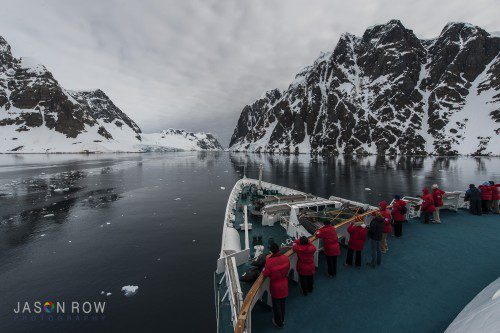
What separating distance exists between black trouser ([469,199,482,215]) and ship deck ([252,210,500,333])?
15.2 ft

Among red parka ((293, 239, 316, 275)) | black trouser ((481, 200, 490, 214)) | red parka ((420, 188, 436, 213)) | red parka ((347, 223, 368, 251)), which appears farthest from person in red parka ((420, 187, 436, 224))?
red parka ((293, 239, 316, 275))

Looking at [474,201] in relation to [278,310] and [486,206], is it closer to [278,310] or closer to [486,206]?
[486,206]

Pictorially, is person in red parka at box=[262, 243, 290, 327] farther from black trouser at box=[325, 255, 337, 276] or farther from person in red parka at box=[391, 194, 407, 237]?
person in red parka at box=[391, 194, 407, 237]

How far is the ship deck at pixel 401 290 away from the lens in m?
7.94

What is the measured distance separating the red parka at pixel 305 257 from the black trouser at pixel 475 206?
1615cm

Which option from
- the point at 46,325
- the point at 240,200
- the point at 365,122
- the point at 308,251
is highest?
the point at 365,122

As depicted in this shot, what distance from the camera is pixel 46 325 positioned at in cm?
1275

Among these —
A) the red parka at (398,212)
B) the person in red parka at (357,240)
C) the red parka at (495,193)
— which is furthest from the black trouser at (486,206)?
the person in red parka at (357,240)

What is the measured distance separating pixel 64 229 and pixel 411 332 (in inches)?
1248

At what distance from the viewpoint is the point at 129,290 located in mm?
15430

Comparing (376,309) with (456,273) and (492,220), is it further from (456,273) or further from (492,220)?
(492,220)

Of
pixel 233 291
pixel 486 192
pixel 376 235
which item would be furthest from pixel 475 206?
pixel 233 291

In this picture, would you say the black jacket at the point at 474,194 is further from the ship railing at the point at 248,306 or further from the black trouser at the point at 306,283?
the ship railing at the point at 248,306

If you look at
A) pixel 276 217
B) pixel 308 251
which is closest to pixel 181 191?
pixel 276 217
